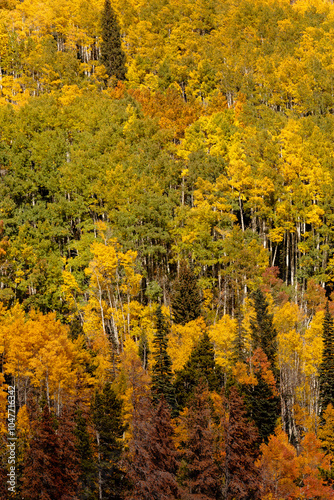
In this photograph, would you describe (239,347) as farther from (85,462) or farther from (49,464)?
(49,464)

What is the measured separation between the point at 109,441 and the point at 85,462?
7.19 ft

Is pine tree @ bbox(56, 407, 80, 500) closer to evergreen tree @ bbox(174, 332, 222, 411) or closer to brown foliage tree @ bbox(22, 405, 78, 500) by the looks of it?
brown foliage tree @ bbox(22, 405, 78, 500)

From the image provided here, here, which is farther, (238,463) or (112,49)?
(112,49)

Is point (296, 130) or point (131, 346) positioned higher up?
point (296, 130)

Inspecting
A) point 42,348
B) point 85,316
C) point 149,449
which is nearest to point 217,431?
point 149,449

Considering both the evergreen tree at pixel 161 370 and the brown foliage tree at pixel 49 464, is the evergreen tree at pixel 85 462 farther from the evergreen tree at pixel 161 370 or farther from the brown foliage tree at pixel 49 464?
the evergreen tree at pixel 161 370

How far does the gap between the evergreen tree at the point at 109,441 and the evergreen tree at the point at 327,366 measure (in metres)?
17.1

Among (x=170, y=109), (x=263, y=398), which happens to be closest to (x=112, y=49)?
(x=170, y=109)

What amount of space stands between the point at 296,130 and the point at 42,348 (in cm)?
4293

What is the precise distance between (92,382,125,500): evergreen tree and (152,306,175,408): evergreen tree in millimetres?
3710

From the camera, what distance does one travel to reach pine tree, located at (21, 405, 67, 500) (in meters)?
43.7

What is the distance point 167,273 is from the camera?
240ft

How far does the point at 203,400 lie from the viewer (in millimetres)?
47250

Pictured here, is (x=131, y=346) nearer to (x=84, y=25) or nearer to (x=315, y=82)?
(x=315, y=82)
